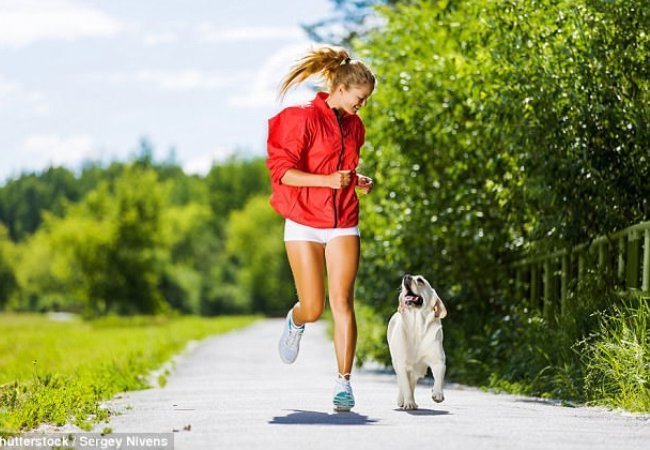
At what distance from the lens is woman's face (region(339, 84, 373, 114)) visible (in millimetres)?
8016

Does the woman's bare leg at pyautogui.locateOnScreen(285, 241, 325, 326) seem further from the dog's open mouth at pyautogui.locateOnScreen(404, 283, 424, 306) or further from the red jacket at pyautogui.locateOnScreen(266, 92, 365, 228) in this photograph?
the dog's open mouth at pyautogui.locateOnScreen(404, 283, 424, 306)

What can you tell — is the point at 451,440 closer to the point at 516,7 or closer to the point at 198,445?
the point at 198,445

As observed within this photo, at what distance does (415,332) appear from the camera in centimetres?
806

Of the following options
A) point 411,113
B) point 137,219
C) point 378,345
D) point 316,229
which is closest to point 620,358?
point 316,229

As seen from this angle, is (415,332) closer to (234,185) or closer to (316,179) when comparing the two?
(316,179)

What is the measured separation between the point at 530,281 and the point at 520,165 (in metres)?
5.48

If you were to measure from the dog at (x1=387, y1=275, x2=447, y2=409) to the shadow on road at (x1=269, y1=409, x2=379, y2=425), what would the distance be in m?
0.49

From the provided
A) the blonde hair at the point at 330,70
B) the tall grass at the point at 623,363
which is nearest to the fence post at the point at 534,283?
the tall grass at the point at 623,363

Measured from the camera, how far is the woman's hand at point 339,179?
7.71m

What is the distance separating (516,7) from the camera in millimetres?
11891

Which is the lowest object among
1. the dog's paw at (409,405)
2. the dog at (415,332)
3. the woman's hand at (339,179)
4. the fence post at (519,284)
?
the dog's paw at (409,405)

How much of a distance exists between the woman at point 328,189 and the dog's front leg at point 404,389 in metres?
0.34

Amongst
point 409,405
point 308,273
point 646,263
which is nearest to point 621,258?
point 646,263

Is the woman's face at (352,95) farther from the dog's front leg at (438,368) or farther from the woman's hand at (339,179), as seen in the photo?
the dog's front leg at (438,368)
